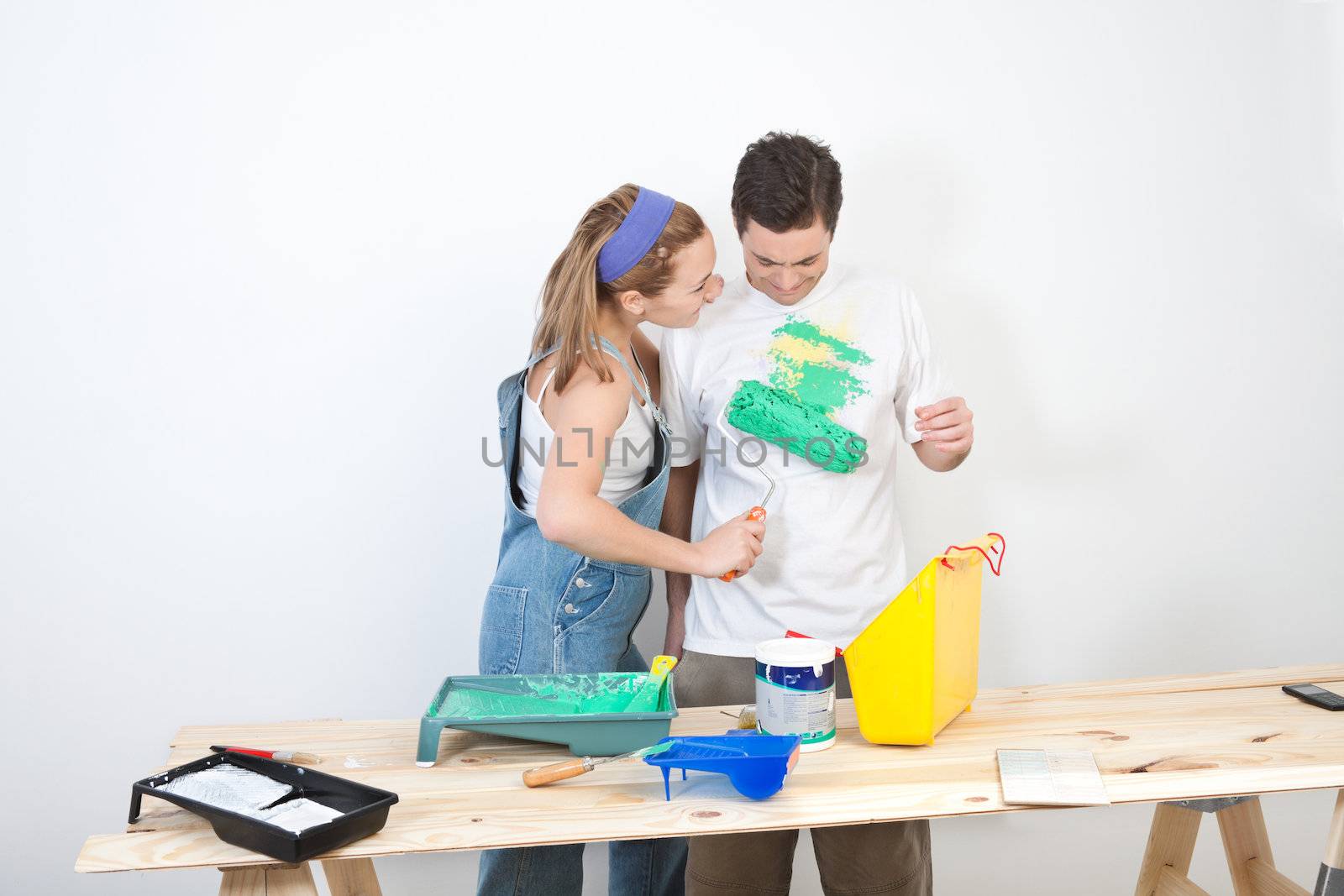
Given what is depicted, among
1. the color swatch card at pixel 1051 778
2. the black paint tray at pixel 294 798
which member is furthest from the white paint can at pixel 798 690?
the black paint tray at pixel 294 798

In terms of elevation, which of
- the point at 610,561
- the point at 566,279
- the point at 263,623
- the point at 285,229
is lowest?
the point at 263,623

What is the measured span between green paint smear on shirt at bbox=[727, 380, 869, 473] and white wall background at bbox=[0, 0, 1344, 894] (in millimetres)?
477

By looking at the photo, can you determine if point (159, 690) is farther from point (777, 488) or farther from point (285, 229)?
point (777, 488)

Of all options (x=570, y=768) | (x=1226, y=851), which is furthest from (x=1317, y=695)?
(x=570, y=768)

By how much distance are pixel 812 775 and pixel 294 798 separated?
25.2 inches

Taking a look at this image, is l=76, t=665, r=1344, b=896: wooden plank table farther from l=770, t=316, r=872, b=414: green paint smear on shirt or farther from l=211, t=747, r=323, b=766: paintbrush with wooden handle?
l=770, t=316, r=872, b=414: green paint smear on shirt

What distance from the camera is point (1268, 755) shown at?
133 centimetres

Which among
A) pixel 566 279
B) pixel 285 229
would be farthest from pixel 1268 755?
pixel 285 229

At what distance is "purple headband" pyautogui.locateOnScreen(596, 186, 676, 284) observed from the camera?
1567mm

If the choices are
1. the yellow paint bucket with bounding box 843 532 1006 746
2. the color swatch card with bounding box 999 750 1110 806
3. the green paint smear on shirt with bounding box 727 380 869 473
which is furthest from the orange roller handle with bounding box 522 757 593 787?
the green paint smear on shirt with bounding box 727 380 869 473

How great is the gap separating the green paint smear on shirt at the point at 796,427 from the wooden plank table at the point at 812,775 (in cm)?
41

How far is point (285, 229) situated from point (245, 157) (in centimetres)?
15

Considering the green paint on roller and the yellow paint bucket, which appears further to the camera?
the green paint on roller

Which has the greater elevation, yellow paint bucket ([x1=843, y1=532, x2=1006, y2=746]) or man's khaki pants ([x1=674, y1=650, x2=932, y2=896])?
→ yellow paint bucket ([x1=843, y1=532, x2=1006, y2=746])
